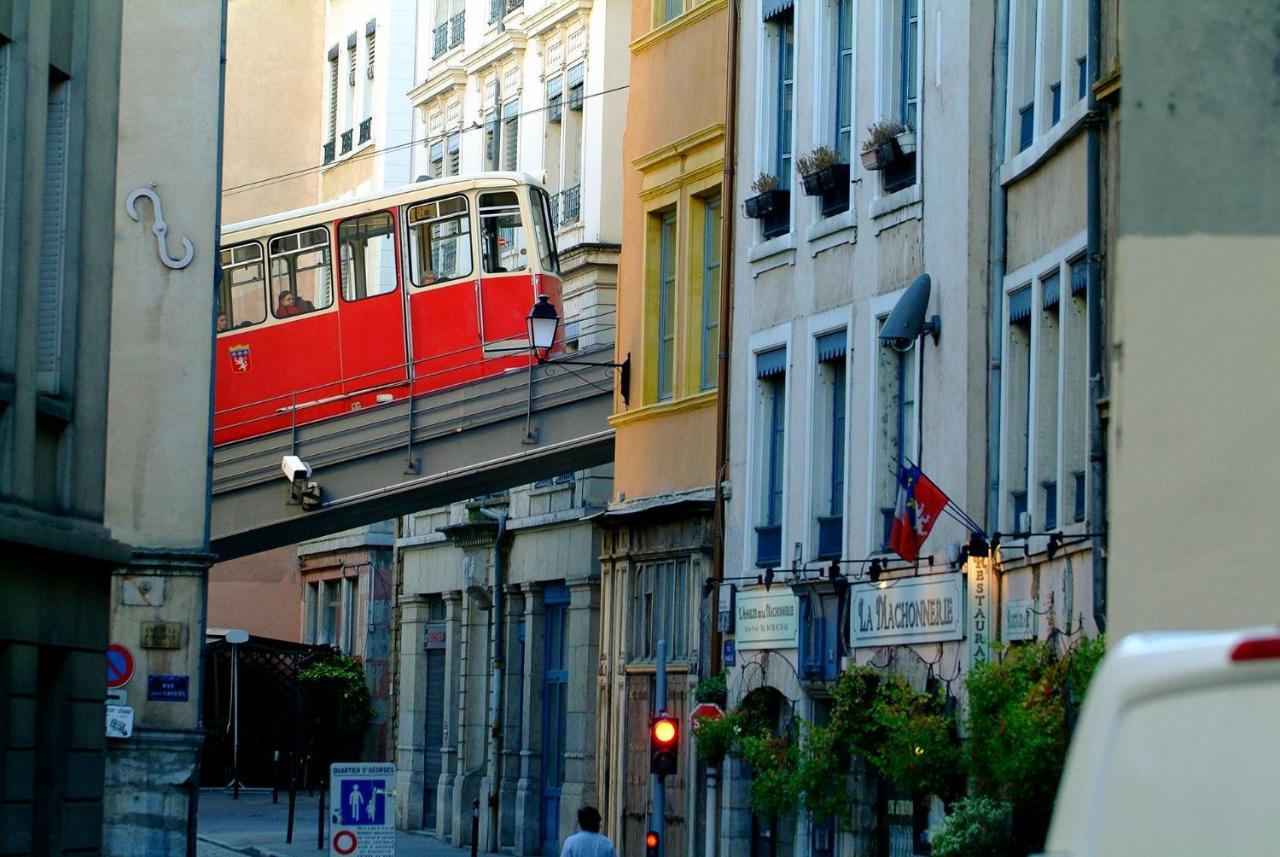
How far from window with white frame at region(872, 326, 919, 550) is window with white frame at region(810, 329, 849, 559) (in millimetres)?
1243

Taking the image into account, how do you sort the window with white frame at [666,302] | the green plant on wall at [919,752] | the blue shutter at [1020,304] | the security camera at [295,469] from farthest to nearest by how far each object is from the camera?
1. the security camera at [295,469]
2. the window with white frame at [666,302]
3. the blue shutter at [1020,304]
4. the green plant on wall at [919,752]

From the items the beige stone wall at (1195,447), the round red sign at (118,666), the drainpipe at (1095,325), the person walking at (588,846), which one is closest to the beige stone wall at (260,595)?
the round red sign at (118,666)

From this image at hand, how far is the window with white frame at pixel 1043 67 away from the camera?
57.8ft

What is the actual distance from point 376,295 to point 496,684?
7315mm

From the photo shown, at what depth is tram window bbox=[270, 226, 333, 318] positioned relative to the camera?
3338 centimetres

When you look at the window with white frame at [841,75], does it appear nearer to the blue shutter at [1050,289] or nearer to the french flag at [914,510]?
the french flag at [914,510]

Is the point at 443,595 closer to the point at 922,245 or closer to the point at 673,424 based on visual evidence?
the point at 673,424

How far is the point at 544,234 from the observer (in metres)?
33.3

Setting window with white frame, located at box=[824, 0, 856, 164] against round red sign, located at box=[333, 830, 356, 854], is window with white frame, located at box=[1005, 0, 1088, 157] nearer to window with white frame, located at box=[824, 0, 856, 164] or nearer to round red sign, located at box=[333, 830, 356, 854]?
window with white frame, located at box=[824, 0, 856, 164]

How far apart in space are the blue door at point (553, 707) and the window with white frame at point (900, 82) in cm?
1421

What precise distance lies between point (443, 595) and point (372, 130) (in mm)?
10598

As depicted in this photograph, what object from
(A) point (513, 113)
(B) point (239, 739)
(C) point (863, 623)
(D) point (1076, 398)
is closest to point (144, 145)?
(C) point (863, 623)

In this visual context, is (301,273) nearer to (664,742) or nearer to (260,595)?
(664,742)

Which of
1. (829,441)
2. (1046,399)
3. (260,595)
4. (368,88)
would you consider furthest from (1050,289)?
(260,595)
